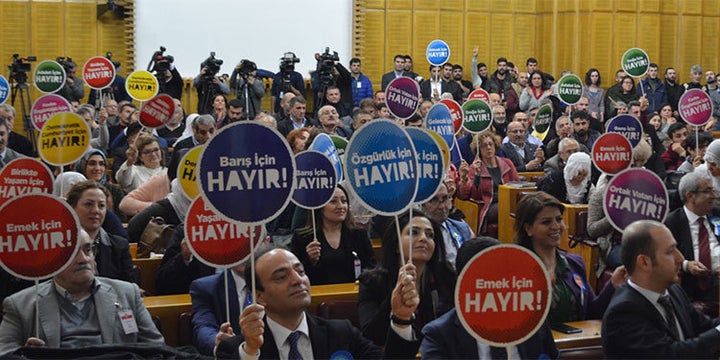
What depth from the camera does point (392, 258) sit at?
4.33m

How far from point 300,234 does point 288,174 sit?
2.01 metres

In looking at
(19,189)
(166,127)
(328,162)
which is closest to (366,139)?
(328,162)

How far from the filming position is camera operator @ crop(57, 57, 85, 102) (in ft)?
44.7

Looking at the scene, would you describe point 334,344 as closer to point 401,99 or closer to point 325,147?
point 325,147

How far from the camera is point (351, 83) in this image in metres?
14.4

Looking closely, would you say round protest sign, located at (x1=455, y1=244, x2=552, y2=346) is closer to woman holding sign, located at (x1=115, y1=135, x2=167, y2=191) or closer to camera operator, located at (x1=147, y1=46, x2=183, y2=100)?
woman holding sign, located at (x1=115, y1=135, x2=167, y2=191)

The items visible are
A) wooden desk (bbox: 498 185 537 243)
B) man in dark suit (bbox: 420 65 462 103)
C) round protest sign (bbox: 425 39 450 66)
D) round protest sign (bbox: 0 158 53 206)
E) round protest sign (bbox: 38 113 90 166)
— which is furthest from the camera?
man in dark suit (bbox: 420 65 462 103)

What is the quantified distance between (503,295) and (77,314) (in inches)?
73.3

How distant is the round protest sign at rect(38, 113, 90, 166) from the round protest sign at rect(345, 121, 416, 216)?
10.1ft

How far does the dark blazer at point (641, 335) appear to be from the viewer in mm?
3535

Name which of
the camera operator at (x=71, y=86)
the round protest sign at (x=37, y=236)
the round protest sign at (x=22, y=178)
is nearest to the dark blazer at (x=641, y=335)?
the round protest sign at (x=37, y=236)

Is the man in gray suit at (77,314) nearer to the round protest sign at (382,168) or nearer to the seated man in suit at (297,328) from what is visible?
the seated man in suit at (297,328)

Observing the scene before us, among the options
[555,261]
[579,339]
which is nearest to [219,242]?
[579,339]

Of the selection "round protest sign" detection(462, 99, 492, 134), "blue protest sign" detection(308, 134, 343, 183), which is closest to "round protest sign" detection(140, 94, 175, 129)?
"blue protest sign" detection(308, 134, 343, 183)
